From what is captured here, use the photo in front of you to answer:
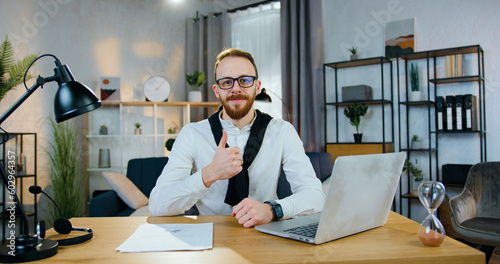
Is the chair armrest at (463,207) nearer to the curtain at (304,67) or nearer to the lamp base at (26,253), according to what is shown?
the curtain at (304,67)

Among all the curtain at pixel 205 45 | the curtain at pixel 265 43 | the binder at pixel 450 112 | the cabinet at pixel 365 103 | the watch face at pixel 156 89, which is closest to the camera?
the binder at pixel 450 112

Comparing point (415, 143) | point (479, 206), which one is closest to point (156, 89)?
point (415, 143)

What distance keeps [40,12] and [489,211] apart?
4429mm

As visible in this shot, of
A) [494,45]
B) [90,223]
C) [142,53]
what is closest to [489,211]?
[494,45]

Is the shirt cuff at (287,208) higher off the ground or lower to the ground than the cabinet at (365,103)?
lower

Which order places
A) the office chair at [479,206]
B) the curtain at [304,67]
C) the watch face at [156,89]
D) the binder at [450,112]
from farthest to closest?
the watch face at [156,89], the curtain at [304,67], the binder at [450,112], the office chair at [479,206]

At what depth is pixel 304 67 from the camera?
4.42 meters

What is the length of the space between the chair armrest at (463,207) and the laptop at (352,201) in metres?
1.76

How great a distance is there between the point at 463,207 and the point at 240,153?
190 cm

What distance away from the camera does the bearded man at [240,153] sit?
1595 millimetres

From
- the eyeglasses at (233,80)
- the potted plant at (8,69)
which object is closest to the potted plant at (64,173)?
the potted plant at (8,69)

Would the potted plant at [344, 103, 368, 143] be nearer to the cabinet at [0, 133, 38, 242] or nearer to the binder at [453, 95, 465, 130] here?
the binder at [453, 95, 465, 130]

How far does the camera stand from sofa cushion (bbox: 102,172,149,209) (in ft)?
9.92

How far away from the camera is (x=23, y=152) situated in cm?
378
